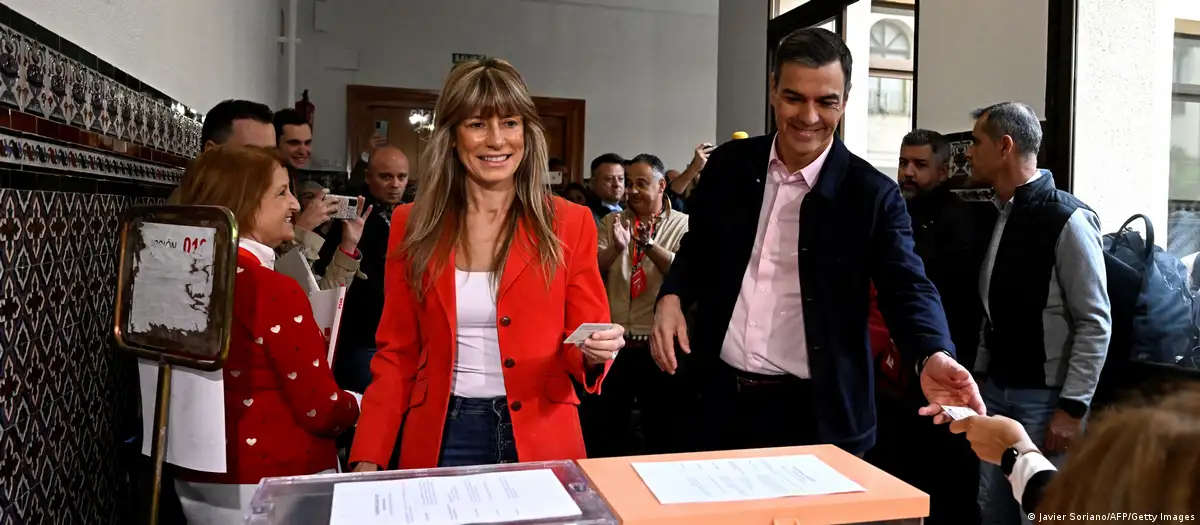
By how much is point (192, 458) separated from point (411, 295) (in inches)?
20.4

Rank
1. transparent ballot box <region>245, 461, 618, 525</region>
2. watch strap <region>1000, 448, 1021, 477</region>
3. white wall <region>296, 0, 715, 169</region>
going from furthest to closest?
white wall <region>296, 0, 715, 169</region>, watch strap <region>1000, 448, 1021, 477</region>, transparent ballot box <region>245, 461, 618, 525</region>

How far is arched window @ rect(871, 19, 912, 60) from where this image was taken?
4836mm

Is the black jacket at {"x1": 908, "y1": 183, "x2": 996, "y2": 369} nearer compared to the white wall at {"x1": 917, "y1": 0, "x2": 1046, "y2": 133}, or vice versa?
the black jacket at {"x1": 908, "y1": 183, "x2": 996, "y2": 369}

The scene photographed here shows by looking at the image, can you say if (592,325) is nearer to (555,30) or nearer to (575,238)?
(575,238)

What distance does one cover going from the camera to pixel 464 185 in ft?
5.51

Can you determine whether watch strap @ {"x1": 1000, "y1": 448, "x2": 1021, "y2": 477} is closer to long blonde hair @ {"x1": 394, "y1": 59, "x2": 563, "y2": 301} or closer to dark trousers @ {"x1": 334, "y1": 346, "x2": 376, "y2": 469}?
long blonde hair @ {"x1": 394, "y1": 59, "x2": 563, "y2": 301}

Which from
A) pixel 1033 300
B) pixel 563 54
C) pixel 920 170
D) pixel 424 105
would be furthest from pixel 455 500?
pixel 563 54

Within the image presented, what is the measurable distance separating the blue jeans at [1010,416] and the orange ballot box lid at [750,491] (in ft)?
6.26

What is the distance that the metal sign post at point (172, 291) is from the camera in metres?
1.34

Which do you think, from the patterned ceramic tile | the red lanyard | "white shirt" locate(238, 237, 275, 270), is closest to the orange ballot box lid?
"white shirt" locate(238, 237, 275, 270)

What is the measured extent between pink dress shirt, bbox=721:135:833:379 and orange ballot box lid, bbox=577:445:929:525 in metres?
0.57

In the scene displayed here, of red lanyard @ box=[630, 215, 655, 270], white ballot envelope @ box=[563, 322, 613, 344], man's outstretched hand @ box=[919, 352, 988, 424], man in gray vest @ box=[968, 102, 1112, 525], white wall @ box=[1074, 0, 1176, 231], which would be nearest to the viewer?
white ballot envelope @ box=[563, 322, 613, 344]

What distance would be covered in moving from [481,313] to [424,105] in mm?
6873

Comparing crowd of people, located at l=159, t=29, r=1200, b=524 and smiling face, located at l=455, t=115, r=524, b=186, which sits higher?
smiling face, located at l=455, t=115, r=524, b=186
